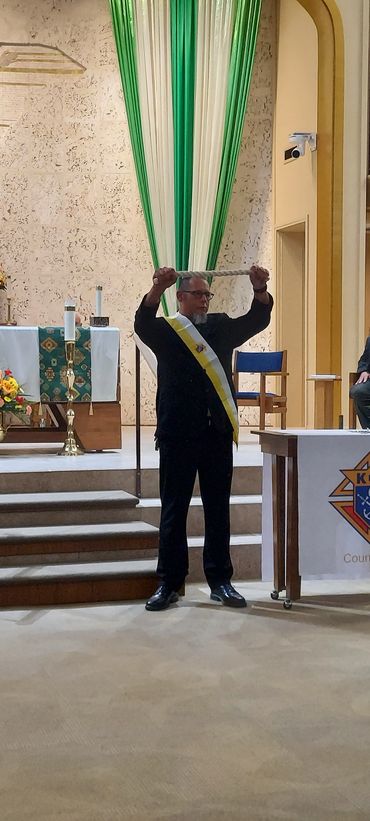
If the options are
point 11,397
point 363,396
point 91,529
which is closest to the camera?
point 91,529

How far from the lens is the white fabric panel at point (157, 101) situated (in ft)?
31.8

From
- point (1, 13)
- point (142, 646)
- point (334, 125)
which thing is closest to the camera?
point (142, 646)

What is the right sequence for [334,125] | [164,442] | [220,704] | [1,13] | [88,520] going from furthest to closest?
[1,13] < [334,125] < [88,520] < [164,442] < [220,704]

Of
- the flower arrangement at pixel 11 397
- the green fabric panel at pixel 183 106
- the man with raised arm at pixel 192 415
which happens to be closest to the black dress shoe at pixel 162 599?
the man with raised arm at pixel 192 415

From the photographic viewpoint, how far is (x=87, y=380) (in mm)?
7410

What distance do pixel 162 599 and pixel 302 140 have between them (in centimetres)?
554

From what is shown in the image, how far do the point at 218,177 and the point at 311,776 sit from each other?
7916 millimetres

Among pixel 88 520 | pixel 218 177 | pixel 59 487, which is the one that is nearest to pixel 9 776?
pixel 88 520

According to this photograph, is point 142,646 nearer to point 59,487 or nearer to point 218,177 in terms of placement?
point 59,487

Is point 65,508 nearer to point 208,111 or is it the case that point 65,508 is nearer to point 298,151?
point 298,151

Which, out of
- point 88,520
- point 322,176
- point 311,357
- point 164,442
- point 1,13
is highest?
point 1,13

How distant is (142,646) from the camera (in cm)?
398

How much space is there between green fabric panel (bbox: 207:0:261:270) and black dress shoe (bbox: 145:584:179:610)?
18.6 ft

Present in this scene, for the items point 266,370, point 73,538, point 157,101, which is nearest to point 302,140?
point 157,101
